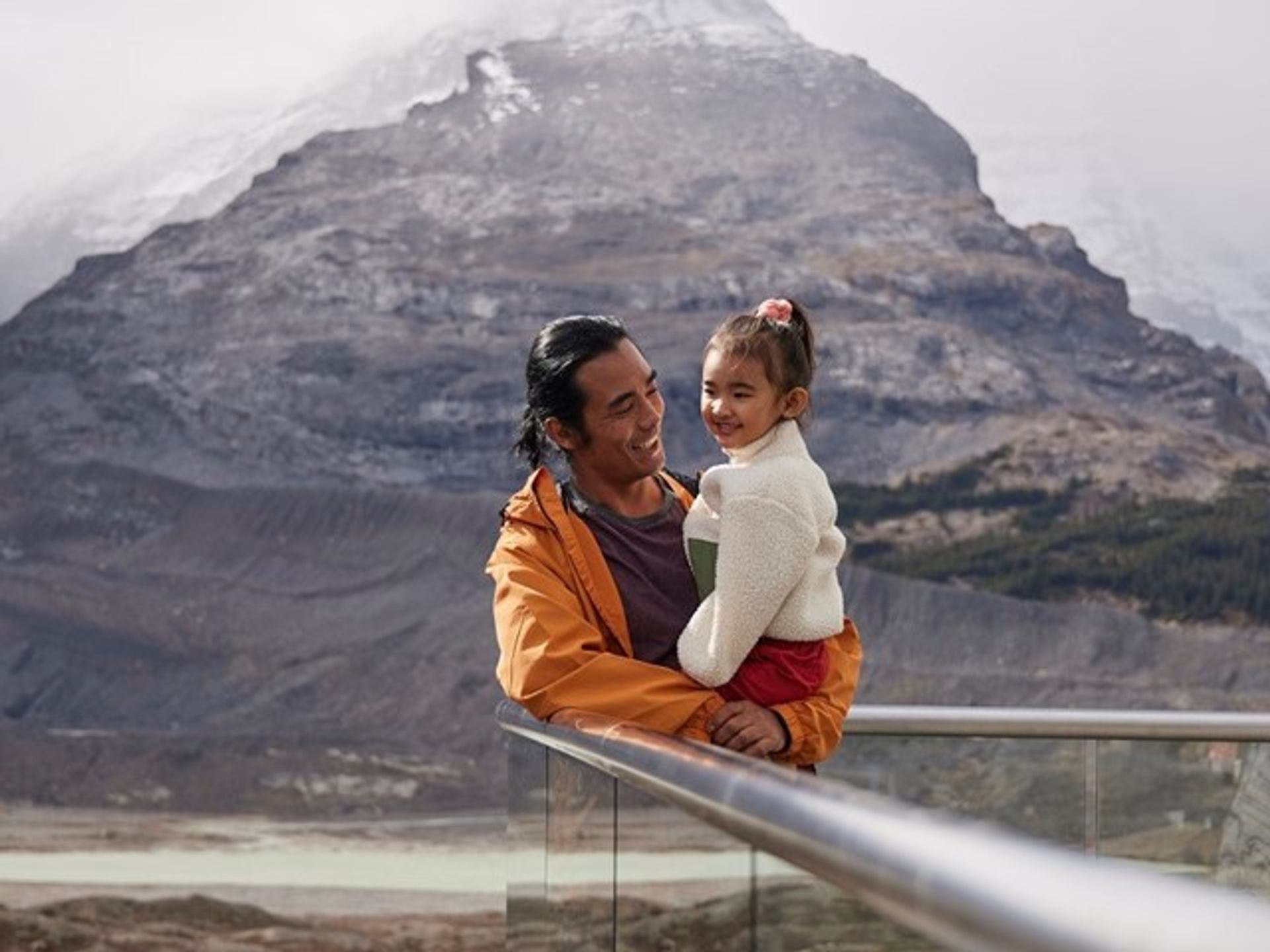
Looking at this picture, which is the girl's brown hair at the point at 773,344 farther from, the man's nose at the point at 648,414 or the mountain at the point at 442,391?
the mountain at the point at 442,391

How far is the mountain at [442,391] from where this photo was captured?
64688 millimetres

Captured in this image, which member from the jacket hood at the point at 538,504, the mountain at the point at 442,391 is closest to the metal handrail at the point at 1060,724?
the jacket hood at the point at 538,504

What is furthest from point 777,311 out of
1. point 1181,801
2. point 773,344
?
point 1181,801

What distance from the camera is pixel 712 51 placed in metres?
97.7

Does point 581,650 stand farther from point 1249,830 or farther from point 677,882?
point 1249,830

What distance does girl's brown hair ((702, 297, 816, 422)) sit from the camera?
2471 millimetres

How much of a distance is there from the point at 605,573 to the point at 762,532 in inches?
9.7

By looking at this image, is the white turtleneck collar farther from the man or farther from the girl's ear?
the man

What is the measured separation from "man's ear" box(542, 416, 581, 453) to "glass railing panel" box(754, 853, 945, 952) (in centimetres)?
118

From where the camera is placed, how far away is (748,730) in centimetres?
241

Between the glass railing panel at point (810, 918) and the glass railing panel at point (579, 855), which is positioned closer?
the glass railing panel at point (810, 918)

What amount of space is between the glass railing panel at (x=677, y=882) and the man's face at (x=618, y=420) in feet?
1.80

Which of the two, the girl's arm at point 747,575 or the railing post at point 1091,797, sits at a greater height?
the girl's arm at point 747,575

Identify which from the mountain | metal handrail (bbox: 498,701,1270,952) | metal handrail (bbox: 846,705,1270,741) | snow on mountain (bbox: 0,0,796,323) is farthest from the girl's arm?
snow on mountain (bbox: 0,0,796,323)
